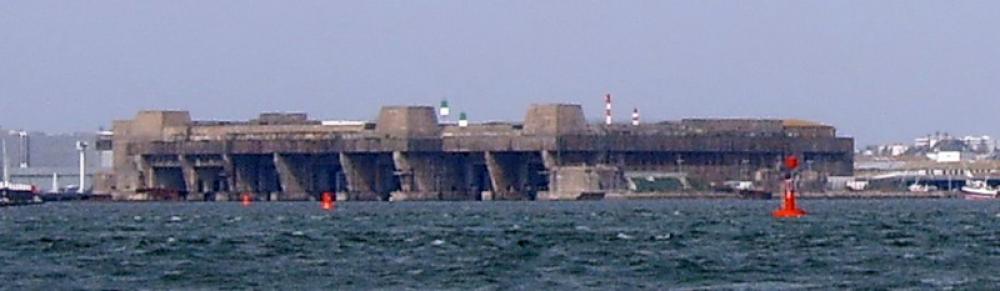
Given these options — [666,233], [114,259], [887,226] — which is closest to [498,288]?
[114,259]

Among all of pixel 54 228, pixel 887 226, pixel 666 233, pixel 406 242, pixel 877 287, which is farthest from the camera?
pixel 54 228

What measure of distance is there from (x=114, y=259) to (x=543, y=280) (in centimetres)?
1640

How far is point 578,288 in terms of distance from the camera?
61031 millimetres

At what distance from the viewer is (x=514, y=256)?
248ft

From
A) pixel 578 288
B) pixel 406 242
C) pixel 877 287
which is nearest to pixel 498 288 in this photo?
Answer: pixel 578 288

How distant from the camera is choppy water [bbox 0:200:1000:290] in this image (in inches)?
2505

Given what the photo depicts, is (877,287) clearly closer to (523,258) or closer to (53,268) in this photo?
(523,258)

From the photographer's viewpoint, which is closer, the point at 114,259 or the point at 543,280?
the point at 543,280

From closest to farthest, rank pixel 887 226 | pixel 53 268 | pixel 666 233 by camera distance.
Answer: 1. pixel 53 268
2. pixel 666 233
3. pixel 887 226

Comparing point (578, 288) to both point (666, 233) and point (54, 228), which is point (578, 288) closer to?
point (666, 233)

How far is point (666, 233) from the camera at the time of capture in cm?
9825

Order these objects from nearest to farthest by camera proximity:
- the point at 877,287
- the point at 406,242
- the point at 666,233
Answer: the point at 877,287 < the point at 406,242 < the point at 666,233

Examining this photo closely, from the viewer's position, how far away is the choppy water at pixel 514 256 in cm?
6362

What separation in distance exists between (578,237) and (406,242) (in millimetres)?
6278
